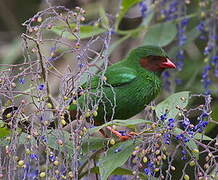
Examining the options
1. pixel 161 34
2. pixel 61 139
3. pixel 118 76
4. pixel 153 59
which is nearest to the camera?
pixel 61 139

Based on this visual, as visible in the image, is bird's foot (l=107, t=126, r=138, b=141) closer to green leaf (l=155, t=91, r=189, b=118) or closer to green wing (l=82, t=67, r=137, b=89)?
green leaf (l=155, t=91, r=189, b=118)

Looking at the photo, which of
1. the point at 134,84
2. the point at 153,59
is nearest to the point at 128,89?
the point at 134,84

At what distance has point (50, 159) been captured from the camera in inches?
88.0

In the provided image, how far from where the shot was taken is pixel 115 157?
2.46 meters

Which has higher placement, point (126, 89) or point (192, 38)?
point (192, 38)

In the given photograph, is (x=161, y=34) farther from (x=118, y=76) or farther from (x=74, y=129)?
(x=74, y=129)

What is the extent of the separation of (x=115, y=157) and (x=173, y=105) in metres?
0.36

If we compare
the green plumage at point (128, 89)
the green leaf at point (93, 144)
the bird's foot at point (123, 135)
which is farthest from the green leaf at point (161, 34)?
the green leaf at point (93, 144)

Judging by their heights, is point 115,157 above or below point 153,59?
below

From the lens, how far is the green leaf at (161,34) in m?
3.91

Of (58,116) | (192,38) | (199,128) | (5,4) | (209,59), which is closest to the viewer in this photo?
(58,116)

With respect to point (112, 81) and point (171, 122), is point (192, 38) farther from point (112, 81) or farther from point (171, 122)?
point (171, 122)

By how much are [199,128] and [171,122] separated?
0.11m

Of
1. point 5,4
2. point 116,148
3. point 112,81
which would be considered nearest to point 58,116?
point 116,148
